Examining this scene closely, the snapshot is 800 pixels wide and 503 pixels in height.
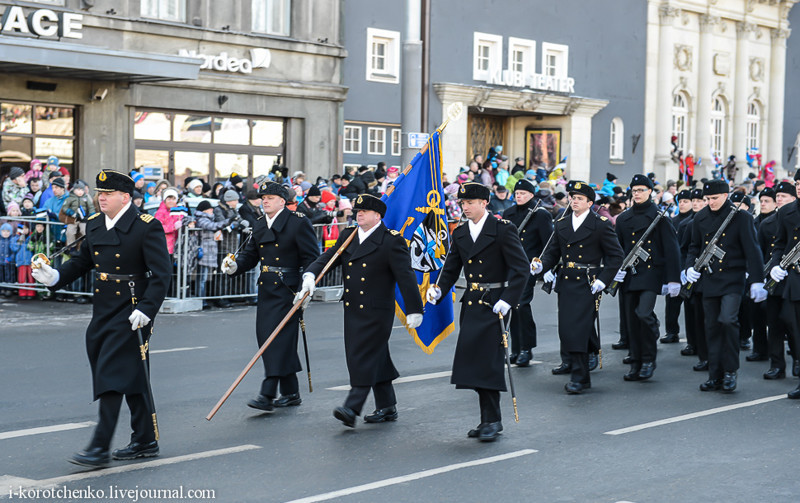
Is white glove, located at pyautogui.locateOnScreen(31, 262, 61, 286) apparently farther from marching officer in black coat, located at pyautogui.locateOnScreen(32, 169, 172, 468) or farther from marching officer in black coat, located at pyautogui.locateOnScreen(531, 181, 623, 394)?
marching officer in black coat, located at pyautogui.locateOnScreen(531, 181, 623, 394)

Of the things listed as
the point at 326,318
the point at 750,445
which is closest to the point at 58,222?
the point at 326,318

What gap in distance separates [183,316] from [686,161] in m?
24.8

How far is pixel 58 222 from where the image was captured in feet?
55.3

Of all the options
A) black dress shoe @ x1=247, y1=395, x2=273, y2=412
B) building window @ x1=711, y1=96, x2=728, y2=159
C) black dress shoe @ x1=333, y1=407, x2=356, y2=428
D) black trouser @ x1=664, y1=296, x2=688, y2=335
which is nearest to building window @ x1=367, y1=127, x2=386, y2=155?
black trouser @ x1=664, y1=296, x2=688, y2=335

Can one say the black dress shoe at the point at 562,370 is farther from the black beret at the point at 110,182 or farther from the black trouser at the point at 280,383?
the black beret at the point at 110,182

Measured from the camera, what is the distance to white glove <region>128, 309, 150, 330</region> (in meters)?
7.45

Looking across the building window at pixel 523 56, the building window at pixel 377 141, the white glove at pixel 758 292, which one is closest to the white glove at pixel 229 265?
the white glove at pixel 758 292

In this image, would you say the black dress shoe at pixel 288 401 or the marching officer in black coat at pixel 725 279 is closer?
the black dress shoe at pixel 288 401

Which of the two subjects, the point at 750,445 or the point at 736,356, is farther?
the point at 736,356

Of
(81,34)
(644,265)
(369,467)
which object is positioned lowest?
(369,467)

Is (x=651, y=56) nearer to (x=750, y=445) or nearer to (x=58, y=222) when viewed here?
(x=58, y=222)

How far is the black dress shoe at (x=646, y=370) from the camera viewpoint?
1129 cm

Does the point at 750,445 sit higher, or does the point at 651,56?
the point at 651,56

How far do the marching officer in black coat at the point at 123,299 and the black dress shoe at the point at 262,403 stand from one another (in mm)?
1614
